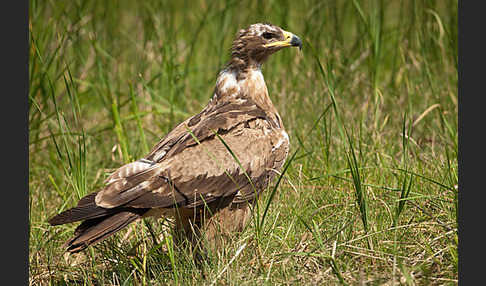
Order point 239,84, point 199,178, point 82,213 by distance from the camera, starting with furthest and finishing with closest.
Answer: point 239,84, point 199,178, point 82,213

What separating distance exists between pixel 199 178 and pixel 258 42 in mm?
1138

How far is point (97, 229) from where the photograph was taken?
327 centimetres

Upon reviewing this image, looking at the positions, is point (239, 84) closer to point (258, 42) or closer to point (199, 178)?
point (258, 42)

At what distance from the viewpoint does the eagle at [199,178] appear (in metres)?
3.31

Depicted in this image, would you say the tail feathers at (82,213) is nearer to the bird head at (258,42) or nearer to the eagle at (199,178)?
the eagle at (199,178)

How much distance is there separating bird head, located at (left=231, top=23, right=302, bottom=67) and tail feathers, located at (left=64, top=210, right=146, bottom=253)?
55.6 inches

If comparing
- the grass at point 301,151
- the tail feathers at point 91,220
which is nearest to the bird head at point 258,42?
the grass at point 301,151

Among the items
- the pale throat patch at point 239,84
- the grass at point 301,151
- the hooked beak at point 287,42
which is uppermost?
the hooked beak at point 287,42

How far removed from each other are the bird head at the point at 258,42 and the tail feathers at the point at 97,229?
1.41 m

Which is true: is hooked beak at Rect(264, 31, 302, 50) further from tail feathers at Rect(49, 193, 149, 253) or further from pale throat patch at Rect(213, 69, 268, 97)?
tail feathers at Rect(49, 193, 149, 253)

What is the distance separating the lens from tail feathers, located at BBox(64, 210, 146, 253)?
10.6 feet

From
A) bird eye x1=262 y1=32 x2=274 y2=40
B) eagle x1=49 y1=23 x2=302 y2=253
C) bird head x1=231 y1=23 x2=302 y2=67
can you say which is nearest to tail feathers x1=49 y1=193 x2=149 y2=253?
eagle x1=49 y1=23 x2=302 y2=253

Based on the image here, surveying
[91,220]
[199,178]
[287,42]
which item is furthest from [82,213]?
[287,42]

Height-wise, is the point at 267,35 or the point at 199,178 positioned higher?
the point at 267,35
